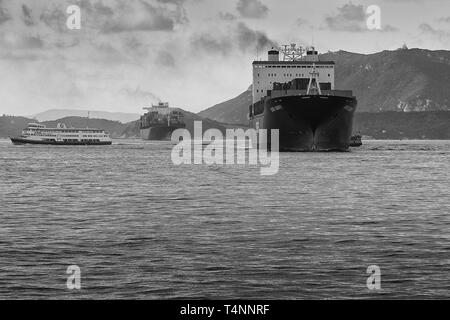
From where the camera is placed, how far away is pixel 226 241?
24.8 meters

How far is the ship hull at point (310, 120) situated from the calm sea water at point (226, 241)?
4490 centimetres

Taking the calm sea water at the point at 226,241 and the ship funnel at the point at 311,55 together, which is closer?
the calm sea water at the point at 226,241

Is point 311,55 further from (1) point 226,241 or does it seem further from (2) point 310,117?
(1) point 226,241

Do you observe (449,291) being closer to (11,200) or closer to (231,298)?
(231,298)

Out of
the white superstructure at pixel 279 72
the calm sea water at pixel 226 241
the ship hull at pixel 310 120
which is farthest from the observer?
the white superstructure at pixel 279 72

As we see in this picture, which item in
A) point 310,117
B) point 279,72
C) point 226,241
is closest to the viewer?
point 226,241

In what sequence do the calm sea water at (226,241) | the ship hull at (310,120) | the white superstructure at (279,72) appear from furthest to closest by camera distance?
the white superstructure at (279,72)
the ship hull at (310,120)
the calm sea water at (226,241)

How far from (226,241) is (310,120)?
69939mm

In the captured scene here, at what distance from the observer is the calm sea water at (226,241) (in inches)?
698

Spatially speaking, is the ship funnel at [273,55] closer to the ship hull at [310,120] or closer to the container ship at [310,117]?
the container ship at [310,117]

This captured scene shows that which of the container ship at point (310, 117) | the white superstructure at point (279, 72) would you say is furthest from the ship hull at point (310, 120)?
the white superstructure at point (279, 72)

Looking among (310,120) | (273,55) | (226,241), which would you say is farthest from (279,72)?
(226,241)
